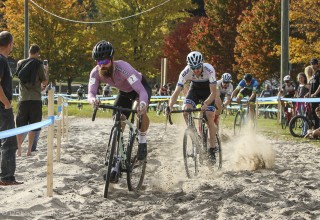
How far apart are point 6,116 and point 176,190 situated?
2.37 m

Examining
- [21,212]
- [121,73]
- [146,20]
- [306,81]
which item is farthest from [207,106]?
[146,20]

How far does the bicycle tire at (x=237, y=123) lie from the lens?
665 inches

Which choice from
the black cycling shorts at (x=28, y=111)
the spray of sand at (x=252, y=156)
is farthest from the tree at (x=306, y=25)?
the black cycling shorts at (x=28, y=111)

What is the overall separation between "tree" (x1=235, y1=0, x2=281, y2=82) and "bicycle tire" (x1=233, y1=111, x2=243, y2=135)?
2443 cm

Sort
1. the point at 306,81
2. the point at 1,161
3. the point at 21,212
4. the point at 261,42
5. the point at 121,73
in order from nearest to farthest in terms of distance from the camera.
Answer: the point at 21,212
the point at 121,73
the point at 1,161
the point at 306,81
the point at 261,42

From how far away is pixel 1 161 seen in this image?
28.8 feet

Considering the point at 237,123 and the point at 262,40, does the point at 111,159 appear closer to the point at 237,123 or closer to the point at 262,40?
the point at 237,123

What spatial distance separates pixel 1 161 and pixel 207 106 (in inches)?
119

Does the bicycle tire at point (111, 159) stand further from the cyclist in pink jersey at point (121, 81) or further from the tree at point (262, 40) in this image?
the tree at point (262, 40)

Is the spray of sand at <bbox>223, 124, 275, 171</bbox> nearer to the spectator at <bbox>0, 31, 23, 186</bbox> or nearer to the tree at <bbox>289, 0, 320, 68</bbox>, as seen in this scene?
the spectator at <bbox>0, 31, 23, 186</bbox>

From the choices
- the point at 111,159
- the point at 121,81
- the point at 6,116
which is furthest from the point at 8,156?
the point at 121,81

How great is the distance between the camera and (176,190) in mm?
8602

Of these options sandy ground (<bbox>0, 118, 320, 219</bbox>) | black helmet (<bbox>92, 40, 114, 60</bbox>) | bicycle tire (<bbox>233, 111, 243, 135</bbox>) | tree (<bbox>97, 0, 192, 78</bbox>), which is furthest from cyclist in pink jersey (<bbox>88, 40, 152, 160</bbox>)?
tree (<bbox>97, 0, 192, 78</bbox>)

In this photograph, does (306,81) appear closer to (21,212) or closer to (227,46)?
(21,212)
